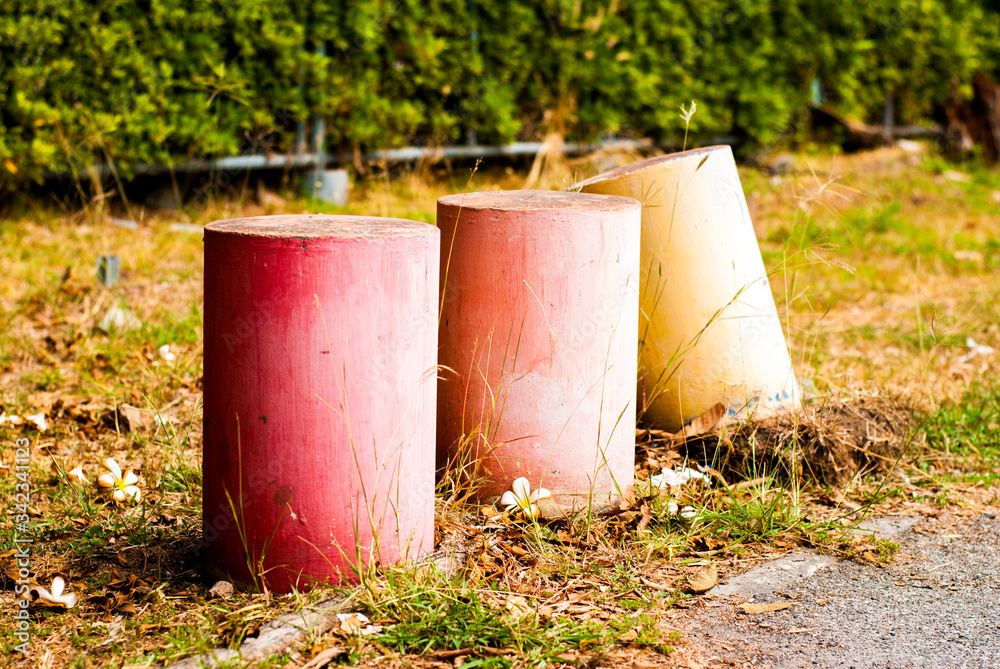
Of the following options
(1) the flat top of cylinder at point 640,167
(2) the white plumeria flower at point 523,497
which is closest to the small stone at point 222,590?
(2) the white plumeria flower at point 523,497

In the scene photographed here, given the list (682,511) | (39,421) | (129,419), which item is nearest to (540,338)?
(682,511)

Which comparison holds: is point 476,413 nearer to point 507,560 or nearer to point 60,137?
point 507,560

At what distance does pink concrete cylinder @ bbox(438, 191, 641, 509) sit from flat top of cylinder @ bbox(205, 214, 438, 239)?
0.34m

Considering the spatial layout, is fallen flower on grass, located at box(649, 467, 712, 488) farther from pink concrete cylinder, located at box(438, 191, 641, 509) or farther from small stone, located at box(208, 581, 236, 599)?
small stone, located at box(208, 581, 236, 599)

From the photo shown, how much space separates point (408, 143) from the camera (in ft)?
23.0

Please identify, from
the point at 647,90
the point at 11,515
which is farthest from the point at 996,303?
the point at 11,515

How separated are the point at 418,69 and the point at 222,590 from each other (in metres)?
4.95

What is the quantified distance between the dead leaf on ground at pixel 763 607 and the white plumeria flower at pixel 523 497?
0.59 metres

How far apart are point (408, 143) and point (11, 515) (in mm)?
4752

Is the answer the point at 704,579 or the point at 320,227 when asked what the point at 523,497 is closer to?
the point at 704,579

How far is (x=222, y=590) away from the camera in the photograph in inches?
88.9

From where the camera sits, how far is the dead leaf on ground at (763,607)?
2359 millimetres

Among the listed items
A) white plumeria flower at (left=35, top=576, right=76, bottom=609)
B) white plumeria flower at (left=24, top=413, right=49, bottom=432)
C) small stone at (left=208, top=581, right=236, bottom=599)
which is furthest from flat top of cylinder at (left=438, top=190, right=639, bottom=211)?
white plumeria flower at (left=24, top=413, right=49, bottom=432)

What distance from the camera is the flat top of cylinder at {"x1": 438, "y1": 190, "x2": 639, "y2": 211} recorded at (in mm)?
2605
